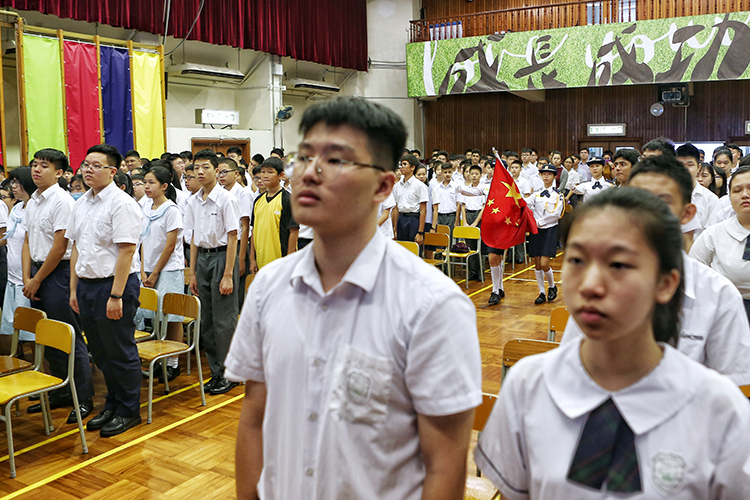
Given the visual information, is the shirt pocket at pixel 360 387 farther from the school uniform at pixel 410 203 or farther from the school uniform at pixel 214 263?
the school uniform at pixel 410 203

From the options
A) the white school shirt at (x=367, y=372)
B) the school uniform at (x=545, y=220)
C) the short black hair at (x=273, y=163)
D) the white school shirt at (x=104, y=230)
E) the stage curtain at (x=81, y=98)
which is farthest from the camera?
the stage curtain at (x=81, y=98)

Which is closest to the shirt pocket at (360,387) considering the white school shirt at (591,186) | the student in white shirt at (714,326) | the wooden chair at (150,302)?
the student in white shirt at (714,326)

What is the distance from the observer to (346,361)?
1.24 m

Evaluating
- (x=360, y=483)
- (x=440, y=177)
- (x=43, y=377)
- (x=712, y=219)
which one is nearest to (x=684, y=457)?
(x=360, y=483)

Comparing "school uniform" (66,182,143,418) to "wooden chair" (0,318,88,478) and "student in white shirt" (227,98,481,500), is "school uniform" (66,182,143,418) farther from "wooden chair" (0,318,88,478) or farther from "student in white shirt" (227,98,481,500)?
"student in white shirt" (227,98,481,500)

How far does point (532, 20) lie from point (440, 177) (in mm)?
6307

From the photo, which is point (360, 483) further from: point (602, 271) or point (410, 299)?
point (602, 271)

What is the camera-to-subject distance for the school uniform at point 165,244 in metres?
4.80

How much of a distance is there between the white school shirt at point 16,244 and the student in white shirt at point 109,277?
105cm

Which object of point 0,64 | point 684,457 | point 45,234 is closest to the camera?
point 684,457

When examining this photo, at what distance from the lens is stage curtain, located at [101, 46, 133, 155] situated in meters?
9.93

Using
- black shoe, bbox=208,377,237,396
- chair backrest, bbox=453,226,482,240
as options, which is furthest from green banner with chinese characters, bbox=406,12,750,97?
black shoe, bbox=208,377,237,396

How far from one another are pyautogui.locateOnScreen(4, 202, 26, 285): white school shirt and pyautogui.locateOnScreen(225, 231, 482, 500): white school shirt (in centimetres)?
416

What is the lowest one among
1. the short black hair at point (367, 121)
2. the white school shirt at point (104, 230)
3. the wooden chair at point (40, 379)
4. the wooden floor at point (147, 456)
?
the wooden floor at point (147, 456)
